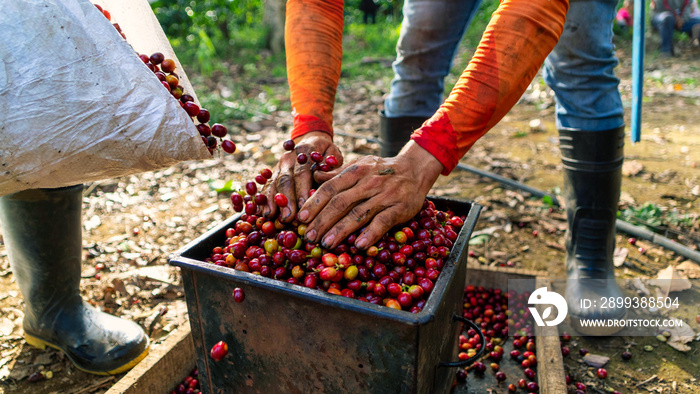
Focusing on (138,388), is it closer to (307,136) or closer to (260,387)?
(260,387)

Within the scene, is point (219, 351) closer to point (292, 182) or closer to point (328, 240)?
point (328, 240)

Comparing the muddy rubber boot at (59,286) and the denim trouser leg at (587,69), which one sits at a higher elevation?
the denim trouser leg at (587,69)

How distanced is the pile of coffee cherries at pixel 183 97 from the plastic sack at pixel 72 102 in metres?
0.21

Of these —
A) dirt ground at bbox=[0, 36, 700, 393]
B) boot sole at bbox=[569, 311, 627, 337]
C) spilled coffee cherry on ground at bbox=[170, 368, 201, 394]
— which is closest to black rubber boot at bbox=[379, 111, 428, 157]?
dirt ground at bbox=[0, 36, 700, 393]

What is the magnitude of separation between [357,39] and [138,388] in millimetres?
15496

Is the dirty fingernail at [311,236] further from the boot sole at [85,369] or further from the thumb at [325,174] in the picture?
the boot sole at [85,369]

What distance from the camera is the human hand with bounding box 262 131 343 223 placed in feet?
6.40

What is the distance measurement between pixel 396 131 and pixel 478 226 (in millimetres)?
1265

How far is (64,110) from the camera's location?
1647 mm

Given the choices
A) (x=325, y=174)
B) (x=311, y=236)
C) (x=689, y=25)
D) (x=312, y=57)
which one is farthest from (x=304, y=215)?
(x=689, y=25)

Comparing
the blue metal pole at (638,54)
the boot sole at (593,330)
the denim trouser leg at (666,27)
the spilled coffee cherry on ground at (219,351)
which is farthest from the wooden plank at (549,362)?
the denim trouser leg at (666,27)

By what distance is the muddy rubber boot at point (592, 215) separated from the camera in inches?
109

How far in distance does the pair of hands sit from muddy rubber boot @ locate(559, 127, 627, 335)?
53.7 inches

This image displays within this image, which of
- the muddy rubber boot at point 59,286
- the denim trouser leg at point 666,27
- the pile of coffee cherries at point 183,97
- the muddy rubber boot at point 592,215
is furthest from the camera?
the denim trouser leg at point 666,27
